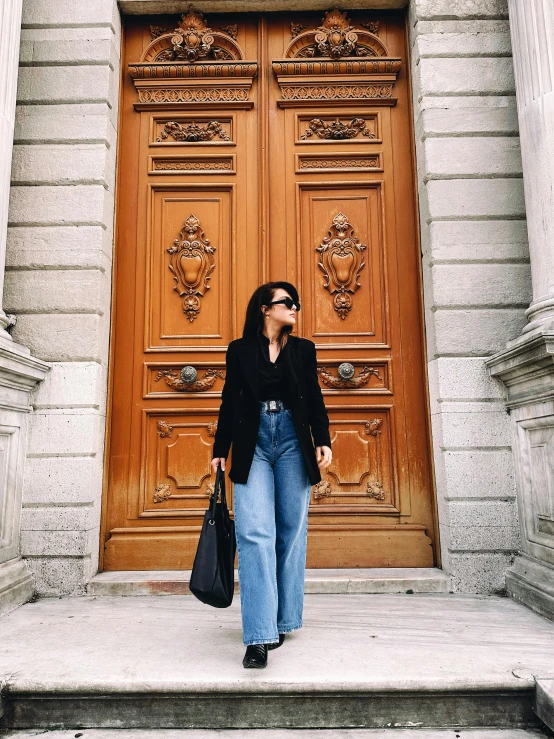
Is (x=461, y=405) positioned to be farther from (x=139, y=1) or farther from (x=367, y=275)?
(x=139, y=1)

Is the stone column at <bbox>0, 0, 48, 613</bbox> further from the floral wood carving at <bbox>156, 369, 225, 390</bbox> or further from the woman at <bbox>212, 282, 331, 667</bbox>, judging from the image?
the woman at <bbox>212, 282, 331, 667</bbox>

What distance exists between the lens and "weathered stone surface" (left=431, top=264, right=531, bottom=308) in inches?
177

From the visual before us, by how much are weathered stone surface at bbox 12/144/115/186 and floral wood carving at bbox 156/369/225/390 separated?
1.68 metres

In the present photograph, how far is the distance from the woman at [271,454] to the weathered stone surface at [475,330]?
1.63 metres

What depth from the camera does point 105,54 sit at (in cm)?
482

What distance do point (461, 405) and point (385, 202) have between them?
1903mm

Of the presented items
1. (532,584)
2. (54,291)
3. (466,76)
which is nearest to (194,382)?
(54,291)

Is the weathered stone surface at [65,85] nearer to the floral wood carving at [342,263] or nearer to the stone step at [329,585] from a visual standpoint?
the floral wood carving at [342,263]

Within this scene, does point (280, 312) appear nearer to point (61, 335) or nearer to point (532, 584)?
point (61, 335)

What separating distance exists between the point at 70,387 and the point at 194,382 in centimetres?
96

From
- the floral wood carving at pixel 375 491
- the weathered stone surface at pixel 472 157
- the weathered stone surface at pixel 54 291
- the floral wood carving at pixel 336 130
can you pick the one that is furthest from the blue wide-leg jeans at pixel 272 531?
the floral wood carving at pixel 336 130

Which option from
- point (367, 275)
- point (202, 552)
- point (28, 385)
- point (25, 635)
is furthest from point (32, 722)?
point (367, 275)

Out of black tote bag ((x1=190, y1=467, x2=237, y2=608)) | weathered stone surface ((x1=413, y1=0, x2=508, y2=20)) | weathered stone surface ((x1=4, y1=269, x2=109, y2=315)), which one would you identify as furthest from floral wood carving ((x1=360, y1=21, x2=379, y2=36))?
black tote bag ((x1=190, y1=467, x2=237, y2=608))

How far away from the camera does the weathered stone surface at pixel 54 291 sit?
450cm
